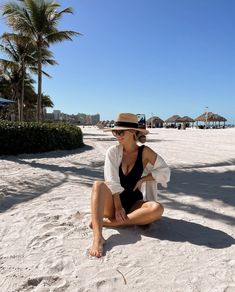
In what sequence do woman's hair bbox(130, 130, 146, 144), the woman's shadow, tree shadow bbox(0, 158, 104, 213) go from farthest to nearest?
tree shadow bbox(0, 158, 104, 213)
woman's hair bbox(130, 130, 146, 144)
the woman's shadow

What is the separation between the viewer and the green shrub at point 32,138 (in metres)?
11.6

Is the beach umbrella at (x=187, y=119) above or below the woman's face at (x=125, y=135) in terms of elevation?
below

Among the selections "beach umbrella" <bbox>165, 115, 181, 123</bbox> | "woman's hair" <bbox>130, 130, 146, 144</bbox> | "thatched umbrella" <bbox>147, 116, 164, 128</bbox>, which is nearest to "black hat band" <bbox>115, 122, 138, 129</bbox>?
"woman's hair" <bbox>130, 130, 146, 144</bbox>

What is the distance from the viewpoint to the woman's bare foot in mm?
3277

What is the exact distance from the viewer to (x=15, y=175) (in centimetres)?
793

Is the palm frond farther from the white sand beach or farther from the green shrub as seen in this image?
the white sand beach

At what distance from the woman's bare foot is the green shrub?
8.76 m

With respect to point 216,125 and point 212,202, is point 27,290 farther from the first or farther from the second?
point 216,125

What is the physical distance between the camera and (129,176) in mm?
3818

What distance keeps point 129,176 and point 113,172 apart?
20 cm

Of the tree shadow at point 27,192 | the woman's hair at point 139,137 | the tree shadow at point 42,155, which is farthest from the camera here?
the tree shadow at point 42,155

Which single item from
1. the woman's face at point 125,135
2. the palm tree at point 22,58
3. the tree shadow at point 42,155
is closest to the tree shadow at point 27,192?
the woman's face at point 125,135

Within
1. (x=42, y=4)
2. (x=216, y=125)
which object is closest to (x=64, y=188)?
(x=42, y=4)

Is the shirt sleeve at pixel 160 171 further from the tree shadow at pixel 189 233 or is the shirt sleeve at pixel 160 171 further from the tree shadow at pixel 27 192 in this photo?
the tree shadow at pixel 27 192
